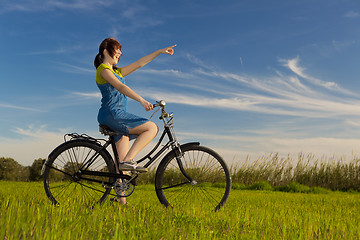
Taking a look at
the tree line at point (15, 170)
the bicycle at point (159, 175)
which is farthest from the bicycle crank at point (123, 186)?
the tree line at point (15, 170)

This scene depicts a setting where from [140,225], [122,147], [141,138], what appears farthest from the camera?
[122,147]

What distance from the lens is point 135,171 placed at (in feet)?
17.2

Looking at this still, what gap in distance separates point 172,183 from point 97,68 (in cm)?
223

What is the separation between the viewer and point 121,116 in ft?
17.1

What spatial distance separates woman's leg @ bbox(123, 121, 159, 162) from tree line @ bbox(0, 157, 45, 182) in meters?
10.9

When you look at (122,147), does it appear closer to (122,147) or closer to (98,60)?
(122,147)

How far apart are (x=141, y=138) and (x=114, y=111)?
575 millimetres

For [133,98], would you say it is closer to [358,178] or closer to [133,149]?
[133,149]

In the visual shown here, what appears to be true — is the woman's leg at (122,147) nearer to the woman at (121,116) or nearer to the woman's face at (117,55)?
the woman at (121,116)

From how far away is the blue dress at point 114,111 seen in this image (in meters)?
5.23

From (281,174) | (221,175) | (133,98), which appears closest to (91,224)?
(133,98)

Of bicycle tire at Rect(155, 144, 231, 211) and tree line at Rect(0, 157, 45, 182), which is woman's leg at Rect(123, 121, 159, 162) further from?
tree line at Rect(0, 157, 45, 182)

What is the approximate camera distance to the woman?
517 cm

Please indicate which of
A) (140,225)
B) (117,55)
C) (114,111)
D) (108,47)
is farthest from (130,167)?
(108,47)
